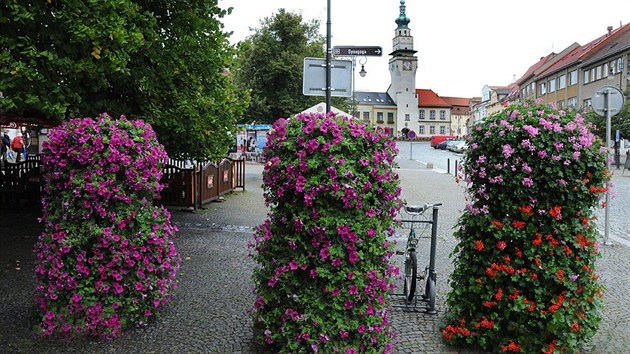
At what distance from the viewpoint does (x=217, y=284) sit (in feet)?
21.5

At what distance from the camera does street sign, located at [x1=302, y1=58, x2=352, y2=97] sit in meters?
9.34

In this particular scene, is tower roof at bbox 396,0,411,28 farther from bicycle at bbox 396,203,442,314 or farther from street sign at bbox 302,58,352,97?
bicycle at bbox 396,203,442,314

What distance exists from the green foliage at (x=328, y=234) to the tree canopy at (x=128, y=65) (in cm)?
402

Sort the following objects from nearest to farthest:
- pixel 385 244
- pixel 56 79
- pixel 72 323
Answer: pixel 385 244 < pixel 72 323 < pixel 56 79

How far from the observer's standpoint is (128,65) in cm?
843

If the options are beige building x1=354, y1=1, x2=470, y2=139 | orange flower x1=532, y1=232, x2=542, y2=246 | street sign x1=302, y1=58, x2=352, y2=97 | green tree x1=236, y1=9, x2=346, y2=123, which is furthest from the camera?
beige building x1=354, y1=1, x2=470, y2=139

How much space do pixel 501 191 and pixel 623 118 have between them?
34.8 metres

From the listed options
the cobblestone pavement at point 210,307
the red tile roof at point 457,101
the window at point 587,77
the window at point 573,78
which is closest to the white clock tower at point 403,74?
the red tile roof at point 457,101

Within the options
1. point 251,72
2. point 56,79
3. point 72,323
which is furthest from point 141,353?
point 251,72

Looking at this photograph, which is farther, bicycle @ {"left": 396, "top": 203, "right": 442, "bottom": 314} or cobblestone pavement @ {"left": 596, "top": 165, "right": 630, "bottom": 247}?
cobblestone pavement @ {"left": 596, "top": 165, "right": 630, "bottom": 247}

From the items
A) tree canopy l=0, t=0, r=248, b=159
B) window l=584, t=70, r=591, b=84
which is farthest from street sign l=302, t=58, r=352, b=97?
window l=584, t=70, r=591, b=84

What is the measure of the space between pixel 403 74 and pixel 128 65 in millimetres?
114689

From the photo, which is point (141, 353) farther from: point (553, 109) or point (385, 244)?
point (553, 109)

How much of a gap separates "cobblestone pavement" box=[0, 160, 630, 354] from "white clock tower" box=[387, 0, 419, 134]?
10844cm
